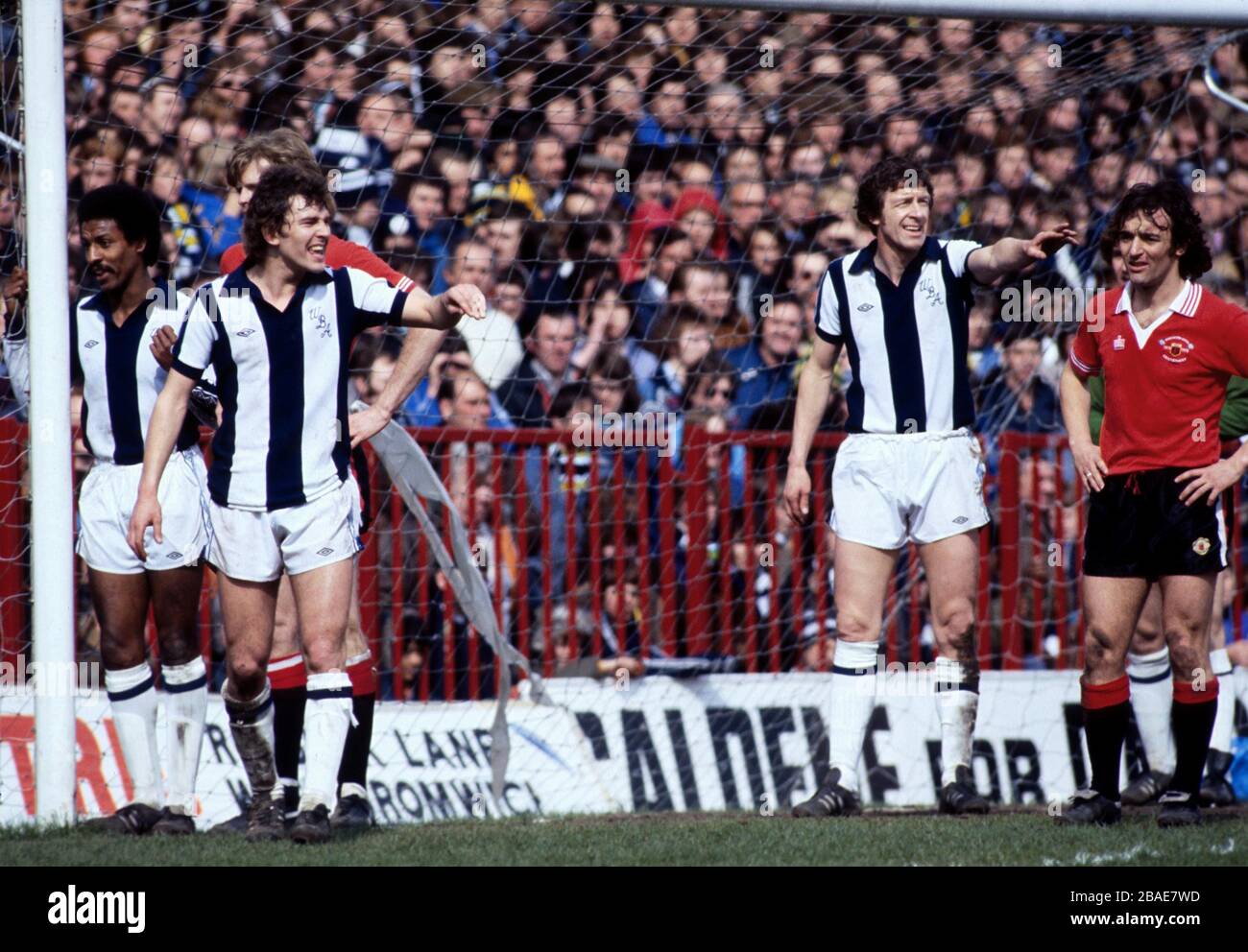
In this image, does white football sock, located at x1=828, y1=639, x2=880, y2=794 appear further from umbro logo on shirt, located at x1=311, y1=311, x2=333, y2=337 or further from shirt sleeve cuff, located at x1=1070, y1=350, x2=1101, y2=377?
umbro logo on shirt, located at x1=311, y1=311, x2=333, y2=337

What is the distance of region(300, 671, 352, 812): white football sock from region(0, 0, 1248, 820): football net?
1.83 meters

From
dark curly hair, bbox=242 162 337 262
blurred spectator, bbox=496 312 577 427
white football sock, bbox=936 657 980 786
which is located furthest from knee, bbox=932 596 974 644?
blurred spectator, bbox=496 312 577 427

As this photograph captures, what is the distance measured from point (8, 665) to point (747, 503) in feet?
10.0

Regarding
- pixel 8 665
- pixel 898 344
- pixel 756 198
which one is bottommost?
pixel 8 665

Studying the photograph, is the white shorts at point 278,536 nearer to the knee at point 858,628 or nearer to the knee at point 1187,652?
the knee at point 858,628

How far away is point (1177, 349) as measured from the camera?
4.93m

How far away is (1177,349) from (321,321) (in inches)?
100.0

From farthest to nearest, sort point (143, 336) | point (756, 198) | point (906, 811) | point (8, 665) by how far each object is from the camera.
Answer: point (756, 198) < point (8, 665) < point (906, 811) < point (143, 336)

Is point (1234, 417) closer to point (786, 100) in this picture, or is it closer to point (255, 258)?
point (786, 100)

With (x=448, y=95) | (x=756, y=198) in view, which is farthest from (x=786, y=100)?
(x=448, y=95)

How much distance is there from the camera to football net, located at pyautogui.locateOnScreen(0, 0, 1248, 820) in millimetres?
6457

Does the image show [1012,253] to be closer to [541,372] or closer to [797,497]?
[797,497]

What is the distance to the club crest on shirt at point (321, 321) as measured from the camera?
4.65 meters
